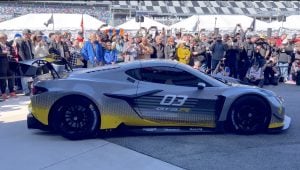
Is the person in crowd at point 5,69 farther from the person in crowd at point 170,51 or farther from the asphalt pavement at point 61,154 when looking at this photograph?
the person in crowd at point 170,51

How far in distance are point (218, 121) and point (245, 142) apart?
58 cm

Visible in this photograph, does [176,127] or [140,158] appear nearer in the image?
[140,158]

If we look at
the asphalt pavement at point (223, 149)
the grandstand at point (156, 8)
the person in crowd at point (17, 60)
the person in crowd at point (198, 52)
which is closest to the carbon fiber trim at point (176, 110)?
the asphalt pavement at point (223, 149)

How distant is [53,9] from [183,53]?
42.4 ft

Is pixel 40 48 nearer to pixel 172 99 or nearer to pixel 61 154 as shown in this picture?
pixel 172 99

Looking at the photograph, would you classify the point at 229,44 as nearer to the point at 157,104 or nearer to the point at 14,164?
the point at 157,104

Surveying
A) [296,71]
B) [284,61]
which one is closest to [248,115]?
[296,71]

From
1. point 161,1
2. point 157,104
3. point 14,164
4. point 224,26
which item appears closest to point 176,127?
point 157,104

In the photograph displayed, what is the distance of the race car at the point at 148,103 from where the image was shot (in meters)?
7.18

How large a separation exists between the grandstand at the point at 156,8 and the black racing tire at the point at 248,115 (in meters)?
17.1

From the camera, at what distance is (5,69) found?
11.1 metres

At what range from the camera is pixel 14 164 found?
6.01m

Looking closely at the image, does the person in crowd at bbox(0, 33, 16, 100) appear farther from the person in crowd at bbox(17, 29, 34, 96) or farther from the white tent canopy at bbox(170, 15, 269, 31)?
the white tent canopy at bbox(170, 15, 269, 31)

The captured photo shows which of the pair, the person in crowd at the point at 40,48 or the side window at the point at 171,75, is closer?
the side window at the point at 171,75
